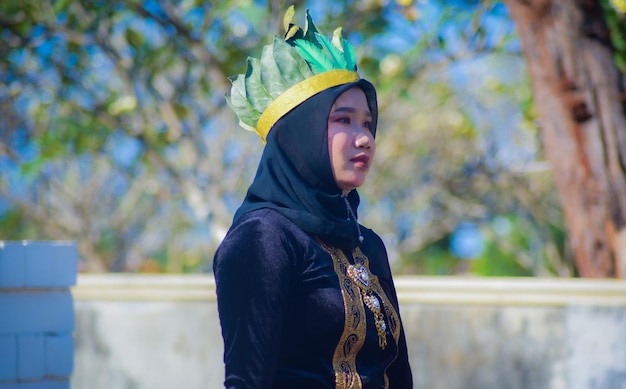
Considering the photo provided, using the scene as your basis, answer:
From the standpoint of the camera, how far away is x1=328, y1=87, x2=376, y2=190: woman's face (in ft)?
7.97

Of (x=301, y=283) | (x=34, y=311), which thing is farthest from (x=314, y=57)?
(x=34, y=311)

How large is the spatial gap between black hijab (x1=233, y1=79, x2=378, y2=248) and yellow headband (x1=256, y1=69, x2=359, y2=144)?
17mm

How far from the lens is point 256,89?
2559 millimetres

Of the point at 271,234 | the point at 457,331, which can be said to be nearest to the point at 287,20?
the point at 271,234

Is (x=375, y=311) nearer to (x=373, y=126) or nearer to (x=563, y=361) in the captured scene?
(x=373, y=126)

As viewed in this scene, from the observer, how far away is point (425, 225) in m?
19.2

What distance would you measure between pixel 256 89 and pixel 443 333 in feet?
11.4

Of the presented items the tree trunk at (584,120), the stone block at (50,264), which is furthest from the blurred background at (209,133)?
the stone block at (50,264)

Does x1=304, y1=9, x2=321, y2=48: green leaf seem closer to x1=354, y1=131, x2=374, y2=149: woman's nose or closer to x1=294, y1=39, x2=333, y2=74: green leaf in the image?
x1=294, y1=39, x2=333, y2=74: green leaf

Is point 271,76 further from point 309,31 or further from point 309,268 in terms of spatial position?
point 309,268

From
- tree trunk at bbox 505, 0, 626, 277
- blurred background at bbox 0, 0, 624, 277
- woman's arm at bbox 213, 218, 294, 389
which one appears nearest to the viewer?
woman's arm at bbox 213, 218, 294, 389

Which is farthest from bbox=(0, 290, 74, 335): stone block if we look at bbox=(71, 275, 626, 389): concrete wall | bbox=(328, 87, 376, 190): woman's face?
bbox=(71, 275, 626, 389): concrete wall

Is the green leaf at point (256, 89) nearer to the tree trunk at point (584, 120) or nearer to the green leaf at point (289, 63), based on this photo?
the green leaf at point (289, 63)

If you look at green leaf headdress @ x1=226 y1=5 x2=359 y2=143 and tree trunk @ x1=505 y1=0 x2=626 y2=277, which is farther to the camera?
tree trunk @ x1=505 y1=0 x2=626 y2=277
